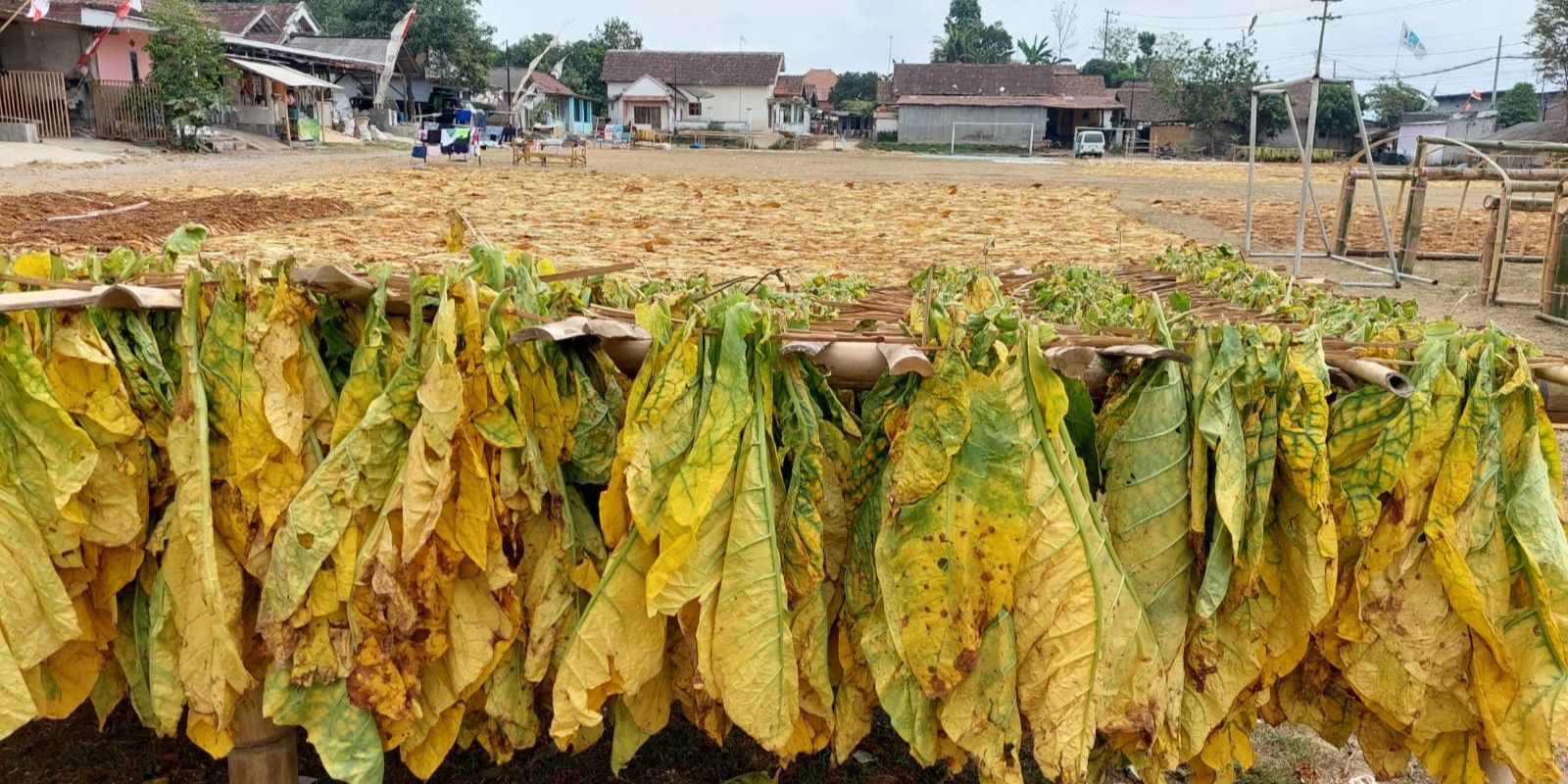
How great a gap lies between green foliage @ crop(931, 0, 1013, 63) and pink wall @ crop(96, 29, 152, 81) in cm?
5950

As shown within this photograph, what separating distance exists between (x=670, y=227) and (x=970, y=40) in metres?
72.7

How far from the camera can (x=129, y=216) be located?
11.1 meters

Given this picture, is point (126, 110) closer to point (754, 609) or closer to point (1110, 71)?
point (754, 609)

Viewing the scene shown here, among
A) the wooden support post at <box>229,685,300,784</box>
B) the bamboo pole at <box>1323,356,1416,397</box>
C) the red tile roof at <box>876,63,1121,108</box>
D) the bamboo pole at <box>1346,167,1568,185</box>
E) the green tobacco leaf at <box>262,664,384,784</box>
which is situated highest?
the red tile roof at <box>876,63,1121,108</box>

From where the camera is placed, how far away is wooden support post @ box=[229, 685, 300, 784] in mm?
2422

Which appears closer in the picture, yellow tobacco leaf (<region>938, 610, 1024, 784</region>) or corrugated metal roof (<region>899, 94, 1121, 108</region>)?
yellow tobacco leaf (<region>938, 610, 1024, 784</region>)

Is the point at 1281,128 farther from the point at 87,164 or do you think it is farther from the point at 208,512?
the point at 208,512

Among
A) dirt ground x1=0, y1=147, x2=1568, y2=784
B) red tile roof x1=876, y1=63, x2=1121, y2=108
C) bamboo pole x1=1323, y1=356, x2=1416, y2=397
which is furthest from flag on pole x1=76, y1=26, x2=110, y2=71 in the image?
red tile roof x1=876, y1=63, x2=1121, y2=108

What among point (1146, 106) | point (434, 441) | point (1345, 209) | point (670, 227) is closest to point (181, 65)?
point (670, 227)

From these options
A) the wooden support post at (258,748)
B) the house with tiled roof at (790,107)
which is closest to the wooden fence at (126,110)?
the wooden support post at (258,748)

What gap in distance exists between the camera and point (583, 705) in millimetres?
2156

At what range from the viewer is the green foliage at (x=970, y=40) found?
77.7 meters

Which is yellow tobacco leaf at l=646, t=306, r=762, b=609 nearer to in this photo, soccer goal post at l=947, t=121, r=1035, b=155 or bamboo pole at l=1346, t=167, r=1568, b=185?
bamboo pole at l=1346, t=167, r=1568, b=185

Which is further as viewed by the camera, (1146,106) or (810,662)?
(1146,106)
